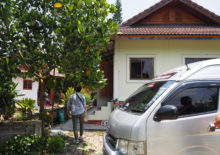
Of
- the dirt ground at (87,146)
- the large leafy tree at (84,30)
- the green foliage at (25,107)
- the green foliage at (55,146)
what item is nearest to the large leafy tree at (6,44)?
the large leafy tree at (84,30)

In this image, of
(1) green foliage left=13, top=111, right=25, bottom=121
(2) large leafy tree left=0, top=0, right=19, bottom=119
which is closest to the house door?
(2) large leafy tree left=0, top=0, right=19, bottom=119

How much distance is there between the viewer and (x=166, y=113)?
2.56 meters

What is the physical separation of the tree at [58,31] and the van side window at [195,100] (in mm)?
2802

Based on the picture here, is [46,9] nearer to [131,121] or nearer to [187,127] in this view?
[131,121]

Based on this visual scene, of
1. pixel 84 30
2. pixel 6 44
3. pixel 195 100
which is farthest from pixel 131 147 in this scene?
pixel 6 44

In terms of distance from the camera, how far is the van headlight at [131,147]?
8.41ft

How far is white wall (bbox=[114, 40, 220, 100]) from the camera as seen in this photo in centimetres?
886

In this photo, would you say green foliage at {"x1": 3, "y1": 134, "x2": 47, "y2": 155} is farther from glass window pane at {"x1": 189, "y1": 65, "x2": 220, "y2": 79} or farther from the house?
the house

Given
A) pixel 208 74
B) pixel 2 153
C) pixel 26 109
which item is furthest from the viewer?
pixel 26 109

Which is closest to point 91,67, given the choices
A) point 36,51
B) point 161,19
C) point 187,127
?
point 36,51

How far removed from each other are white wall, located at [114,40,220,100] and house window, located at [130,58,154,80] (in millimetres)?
205

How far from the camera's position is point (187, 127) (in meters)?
2.63

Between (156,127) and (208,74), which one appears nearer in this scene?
(156,127)

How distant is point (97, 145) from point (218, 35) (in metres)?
6.84
